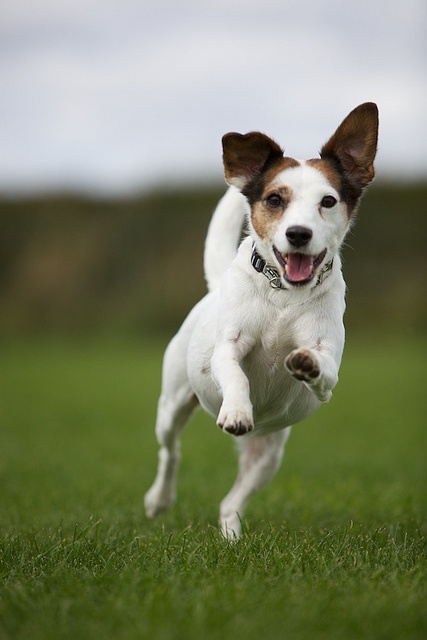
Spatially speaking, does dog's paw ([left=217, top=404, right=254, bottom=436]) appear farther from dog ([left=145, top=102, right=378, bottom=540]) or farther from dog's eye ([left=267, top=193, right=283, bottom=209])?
dog's eye ([left=267, top=193, right=283, bottom=209])

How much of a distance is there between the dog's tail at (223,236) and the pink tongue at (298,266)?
4.93 feet

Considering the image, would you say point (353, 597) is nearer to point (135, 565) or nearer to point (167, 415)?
point (135, 565)

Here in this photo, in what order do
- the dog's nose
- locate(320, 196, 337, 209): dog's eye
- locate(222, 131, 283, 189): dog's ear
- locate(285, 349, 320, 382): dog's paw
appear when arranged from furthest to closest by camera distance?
locate(222, 131, 283, 189): dog's ear
locate(320, 196, 337, 209): dog's eye
the dog's nose
locate(285, 349, 320, 382): dog's paw

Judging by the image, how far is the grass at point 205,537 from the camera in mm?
3439

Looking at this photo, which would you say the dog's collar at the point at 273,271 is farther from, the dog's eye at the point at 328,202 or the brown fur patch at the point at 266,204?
the dog's eye at the point at 328,202

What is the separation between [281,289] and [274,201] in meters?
0.47

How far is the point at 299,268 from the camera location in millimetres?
4566

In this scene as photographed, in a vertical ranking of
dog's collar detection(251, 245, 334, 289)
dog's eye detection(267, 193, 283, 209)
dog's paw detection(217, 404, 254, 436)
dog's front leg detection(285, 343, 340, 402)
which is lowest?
dog's paw detection(217, 404, 254, 436)

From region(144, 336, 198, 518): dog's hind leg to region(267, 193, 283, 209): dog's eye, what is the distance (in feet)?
4.91

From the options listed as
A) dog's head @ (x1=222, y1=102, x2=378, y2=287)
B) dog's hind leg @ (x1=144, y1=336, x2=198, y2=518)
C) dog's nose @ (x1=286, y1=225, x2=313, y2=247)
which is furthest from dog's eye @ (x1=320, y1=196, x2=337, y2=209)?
dog's hind leg @ (x1=144, y1=336, x2=198, y2=518)

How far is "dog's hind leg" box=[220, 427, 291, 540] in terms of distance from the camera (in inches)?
230

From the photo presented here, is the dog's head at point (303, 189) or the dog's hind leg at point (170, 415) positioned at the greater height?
the dog's head at point (303, 189)

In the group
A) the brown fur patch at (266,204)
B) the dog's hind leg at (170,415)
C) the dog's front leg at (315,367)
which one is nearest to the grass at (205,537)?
the dog's hind leg at (170,415)

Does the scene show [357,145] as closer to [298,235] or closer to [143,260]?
[298,235]
